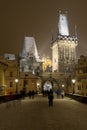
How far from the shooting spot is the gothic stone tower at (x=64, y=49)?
133 metres

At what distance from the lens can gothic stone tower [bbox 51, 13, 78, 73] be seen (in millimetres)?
132625

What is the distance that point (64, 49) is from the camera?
137 meters

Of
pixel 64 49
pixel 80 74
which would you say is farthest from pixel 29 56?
pixel 80 74

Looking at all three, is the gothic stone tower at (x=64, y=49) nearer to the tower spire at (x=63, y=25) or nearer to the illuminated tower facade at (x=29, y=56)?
the tower spire at (x=63, y=25)

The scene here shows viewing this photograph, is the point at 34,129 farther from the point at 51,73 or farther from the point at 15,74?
the point at 51,73

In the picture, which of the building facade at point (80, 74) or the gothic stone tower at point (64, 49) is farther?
the gothic stone tower at point (64, 49)

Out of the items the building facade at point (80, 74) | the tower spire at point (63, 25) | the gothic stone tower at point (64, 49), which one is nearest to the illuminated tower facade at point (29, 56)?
the gothic stone tower at point (64, 49)

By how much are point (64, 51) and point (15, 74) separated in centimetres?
4933

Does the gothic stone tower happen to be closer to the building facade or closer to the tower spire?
the tower spire

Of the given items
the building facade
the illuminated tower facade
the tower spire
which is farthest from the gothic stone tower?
the building facade

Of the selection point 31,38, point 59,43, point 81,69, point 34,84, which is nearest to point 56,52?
point 59,43

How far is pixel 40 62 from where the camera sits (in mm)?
140625

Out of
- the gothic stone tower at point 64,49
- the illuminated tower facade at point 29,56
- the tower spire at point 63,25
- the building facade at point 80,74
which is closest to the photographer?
the building facade at point 80,74

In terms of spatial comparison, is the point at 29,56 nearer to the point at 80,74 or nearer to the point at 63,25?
the point at 63,25
